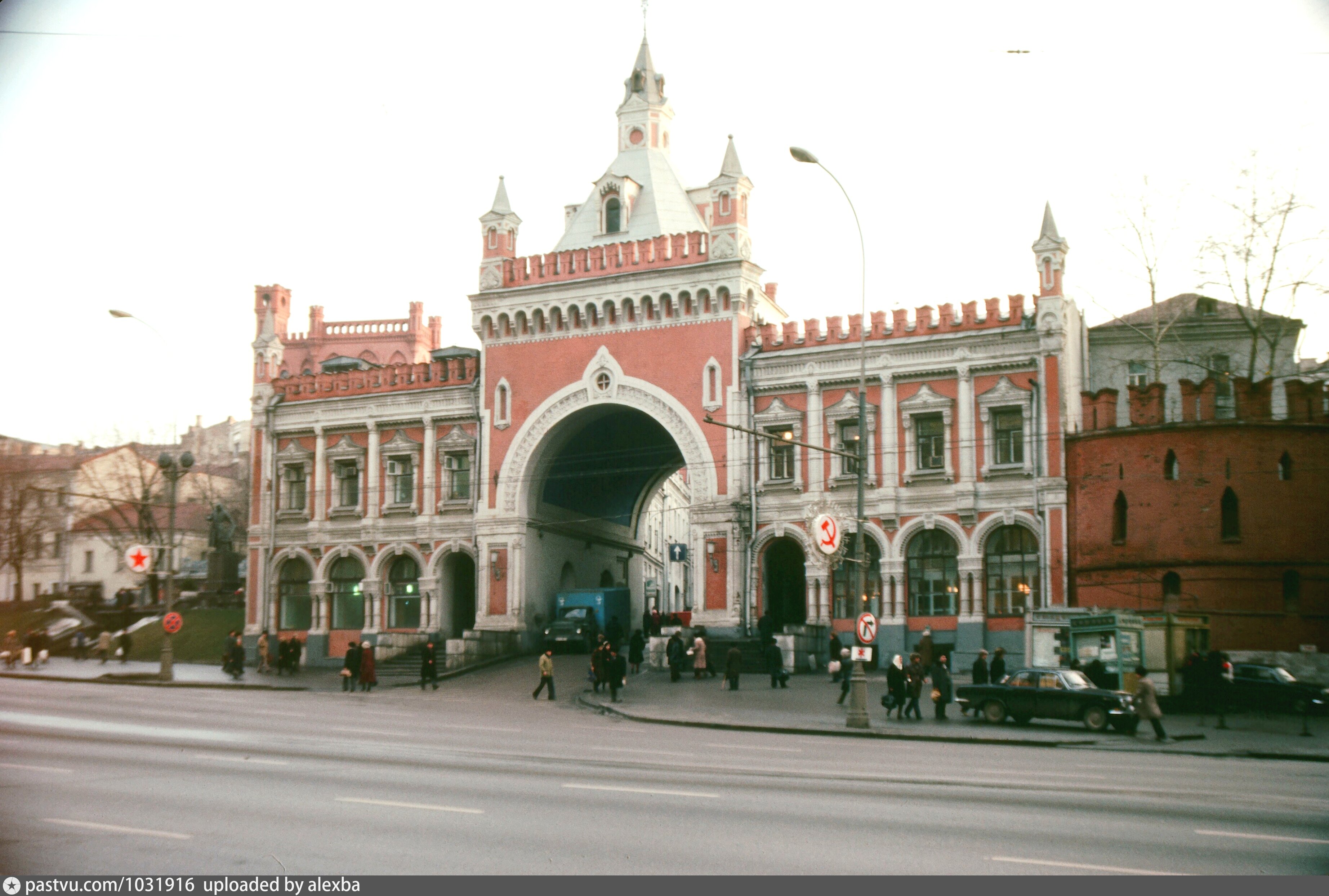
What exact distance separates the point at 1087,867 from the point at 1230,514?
2779cm

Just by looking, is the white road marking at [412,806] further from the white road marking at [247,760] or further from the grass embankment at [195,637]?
the grass embankment at [195,637]

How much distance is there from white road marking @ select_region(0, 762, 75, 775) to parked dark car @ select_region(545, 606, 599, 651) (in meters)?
27.8

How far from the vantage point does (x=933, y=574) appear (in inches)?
1559

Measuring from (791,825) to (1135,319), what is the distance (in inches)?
1922

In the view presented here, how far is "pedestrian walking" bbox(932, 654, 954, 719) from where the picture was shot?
90.2ft

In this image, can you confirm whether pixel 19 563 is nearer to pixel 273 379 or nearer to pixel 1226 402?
pixel 273 379

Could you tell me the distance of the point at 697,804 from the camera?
1292 cm

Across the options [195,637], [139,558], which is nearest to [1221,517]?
[139,558]

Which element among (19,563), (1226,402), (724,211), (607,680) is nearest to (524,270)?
(724,211)

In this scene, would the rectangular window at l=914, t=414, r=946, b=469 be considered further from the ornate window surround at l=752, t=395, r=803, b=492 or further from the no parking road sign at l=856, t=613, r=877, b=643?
the no parking road sign at l=856, t=613, r=877, b=643

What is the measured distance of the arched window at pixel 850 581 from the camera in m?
40.0

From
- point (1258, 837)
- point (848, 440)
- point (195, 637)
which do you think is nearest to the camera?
point (1258, 837)

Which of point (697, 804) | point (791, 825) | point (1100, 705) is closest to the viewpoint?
point (791, 825)

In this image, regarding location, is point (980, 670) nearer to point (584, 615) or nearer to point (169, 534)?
point (584, 615)
